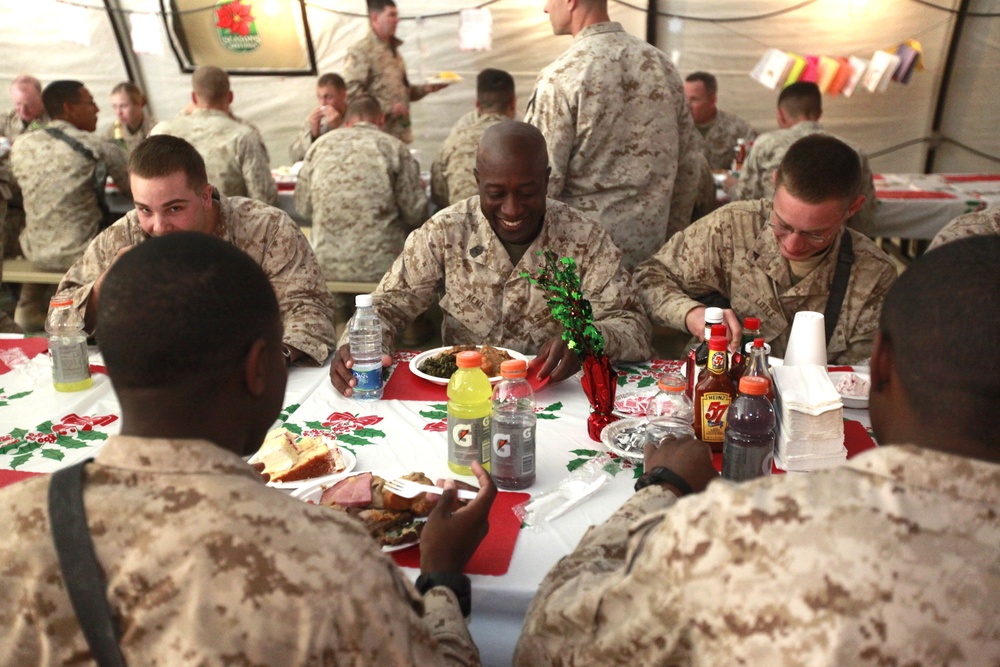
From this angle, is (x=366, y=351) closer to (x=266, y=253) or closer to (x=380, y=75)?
(x=266, y=253)

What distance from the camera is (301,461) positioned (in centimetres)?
181

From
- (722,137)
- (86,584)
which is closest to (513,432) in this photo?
(86,584)

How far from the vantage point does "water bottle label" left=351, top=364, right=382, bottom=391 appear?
7.47 feet

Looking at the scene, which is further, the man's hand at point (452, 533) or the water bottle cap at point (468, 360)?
the water bottle cap at point (468, 360)

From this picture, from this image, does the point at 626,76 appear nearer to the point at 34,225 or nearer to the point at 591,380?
the point at 591,380

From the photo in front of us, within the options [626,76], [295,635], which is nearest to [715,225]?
[626,76]

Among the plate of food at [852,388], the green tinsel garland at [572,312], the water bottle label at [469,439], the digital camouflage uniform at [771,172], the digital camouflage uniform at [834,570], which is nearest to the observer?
the digital camouflage uniform at [834,570]

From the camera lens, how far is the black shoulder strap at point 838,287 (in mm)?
2666

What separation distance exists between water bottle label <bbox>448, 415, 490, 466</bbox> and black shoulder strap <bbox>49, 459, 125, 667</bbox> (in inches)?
37.0

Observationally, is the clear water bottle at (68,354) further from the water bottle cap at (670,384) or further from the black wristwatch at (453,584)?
the water bottle cap at (670,384)

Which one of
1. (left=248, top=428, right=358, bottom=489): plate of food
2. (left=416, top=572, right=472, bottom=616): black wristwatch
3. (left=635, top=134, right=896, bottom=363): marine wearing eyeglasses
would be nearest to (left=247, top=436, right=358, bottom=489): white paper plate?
(left=248, top=428, right=358, bottom=489): plate of food

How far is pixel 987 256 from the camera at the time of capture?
3.45 ft

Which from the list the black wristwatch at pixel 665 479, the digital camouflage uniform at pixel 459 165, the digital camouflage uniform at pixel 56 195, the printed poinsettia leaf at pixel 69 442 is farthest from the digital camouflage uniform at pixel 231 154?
the black wristwatch at pixel 665 479

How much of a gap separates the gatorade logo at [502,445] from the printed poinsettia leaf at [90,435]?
1007 millimetres
